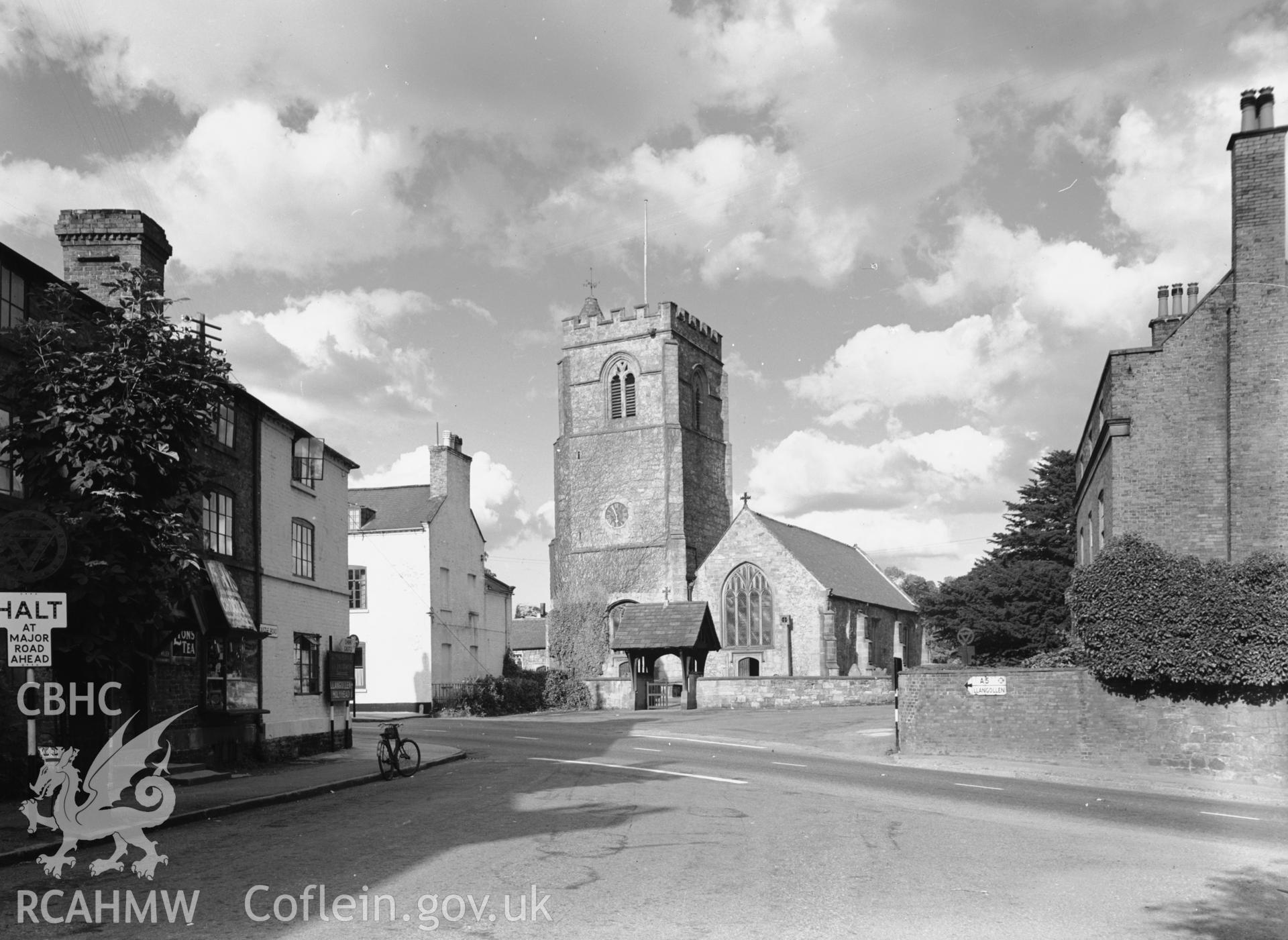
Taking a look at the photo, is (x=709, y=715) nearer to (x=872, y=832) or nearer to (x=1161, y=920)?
(x=872, y=832)

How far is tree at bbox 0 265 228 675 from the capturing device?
1366 cm

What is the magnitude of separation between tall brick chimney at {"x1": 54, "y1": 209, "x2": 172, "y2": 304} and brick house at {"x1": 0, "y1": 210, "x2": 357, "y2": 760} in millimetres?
26

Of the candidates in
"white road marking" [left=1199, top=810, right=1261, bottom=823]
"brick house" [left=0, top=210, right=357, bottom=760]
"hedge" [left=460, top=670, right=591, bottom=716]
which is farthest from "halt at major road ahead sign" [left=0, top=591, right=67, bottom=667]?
"hedge" [left=460, top=670, right=591, bottom=716]

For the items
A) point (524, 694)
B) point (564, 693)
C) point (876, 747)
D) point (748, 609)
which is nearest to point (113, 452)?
point (876, 747)

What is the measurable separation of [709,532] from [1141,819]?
183ft

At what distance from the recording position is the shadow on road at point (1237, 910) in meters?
8.05

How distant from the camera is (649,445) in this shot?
68.4 meters

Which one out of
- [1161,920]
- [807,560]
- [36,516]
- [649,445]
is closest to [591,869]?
[1161,920]

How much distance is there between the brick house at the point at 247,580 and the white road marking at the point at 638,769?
225 inches

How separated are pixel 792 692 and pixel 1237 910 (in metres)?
36.6

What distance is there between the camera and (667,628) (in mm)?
47094

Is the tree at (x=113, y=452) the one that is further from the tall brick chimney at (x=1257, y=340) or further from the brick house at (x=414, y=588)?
the brick house at (x=414, y=588)

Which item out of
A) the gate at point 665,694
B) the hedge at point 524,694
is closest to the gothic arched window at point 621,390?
the gate at point 665,694

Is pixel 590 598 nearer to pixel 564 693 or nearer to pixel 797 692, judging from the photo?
pixel 564 693
